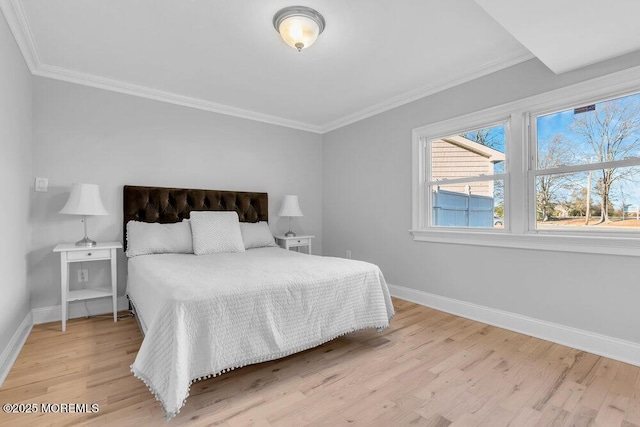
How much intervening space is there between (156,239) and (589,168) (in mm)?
3732

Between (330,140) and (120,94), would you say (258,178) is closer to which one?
(330,140)

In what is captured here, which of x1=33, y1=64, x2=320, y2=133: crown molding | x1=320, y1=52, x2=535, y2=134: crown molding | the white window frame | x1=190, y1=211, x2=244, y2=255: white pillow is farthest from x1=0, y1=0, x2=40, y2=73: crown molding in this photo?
the white window frame

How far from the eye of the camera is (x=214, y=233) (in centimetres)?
324

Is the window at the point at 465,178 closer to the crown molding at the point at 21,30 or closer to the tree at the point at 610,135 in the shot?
the tree at the point at 610,135

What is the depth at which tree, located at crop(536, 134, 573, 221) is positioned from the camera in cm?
253

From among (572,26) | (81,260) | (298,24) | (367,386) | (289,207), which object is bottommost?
(367,386)

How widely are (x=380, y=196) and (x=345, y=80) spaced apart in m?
1.44

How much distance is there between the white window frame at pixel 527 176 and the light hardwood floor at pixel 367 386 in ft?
2.58

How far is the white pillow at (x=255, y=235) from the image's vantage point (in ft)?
11.8

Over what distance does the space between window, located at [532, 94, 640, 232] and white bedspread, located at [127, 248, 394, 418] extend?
1589 millimetres

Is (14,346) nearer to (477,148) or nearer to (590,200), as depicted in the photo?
(477,148)

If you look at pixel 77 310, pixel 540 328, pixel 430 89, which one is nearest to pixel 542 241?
pixel 540 328

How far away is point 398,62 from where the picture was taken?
2.77 m

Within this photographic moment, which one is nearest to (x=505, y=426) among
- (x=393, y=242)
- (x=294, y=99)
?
(x=393, y=242)
